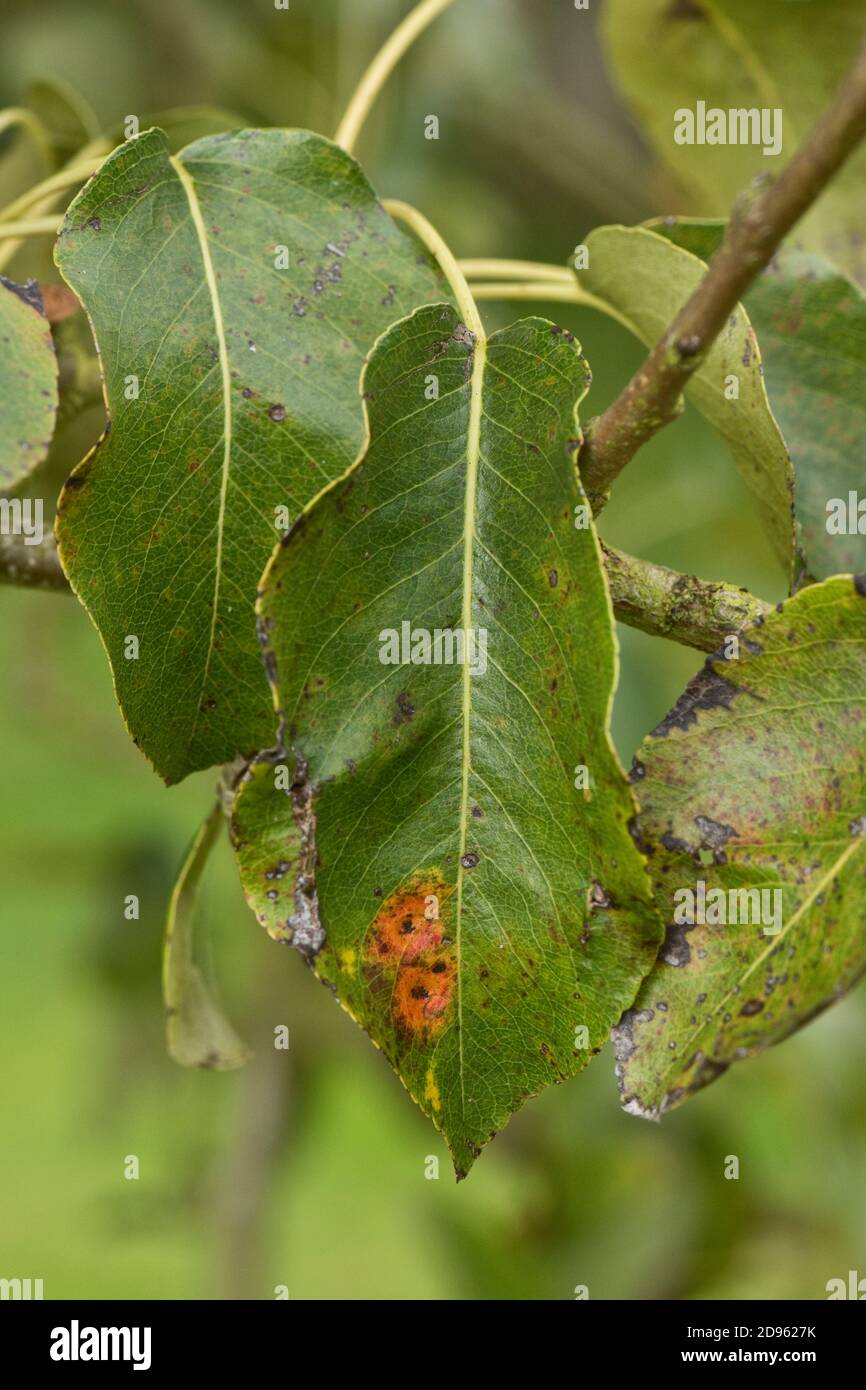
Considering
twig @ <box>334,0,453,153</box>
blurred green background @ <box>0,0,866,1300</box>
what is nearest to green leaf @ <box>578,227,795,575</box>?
twig @ <box>334,0,453,153</box>

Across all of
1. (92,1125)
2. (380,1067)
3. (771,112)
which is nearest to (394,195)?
(771,112)

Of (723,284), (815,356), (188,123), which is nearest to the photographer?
(723,284)

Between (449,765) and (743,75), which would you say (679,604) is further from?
(743,75)

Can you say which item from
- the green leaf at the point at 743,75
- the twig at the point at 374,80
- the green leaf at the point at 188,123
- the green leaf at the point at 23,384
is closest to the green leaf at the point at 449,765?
the green leaf at the point at 23,384

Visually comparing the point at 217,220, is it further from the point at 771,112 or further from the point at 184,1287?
the point at 184,1287

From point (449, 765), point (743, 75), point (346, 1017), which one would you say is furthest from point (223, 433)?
point (346, 1017)
